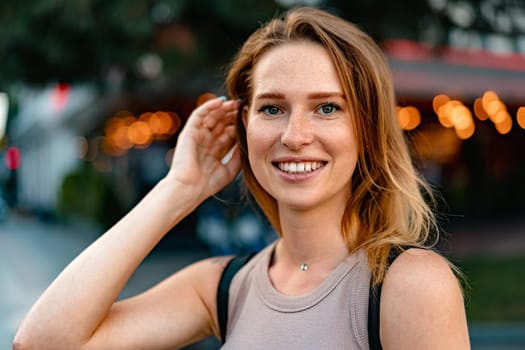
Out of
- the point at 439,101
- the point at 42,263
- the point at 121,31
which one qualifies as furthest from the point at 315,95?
the point at 439,101

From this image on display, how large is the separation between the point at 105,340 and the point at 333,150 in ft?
2.83

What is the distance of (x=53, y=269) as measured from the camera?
11.2 m

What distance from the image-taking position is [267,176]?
193cm

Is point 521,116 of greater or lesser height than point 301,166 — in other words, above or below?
below

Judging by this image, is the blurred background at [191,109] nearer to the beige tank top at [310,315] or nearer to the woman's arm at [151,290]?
the woman's arm at [151,290]

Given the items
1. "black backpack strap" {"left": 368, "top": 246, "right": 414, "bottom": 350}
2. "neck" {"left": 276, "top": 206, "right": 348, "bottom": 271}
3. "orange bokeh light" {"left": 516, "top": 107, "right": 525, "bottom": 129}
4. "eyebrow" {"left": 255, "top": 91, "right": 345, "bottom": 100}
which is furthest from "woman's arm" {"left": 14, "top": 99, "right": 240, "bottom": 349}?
"orange bokeh light" {"left": 516, "top": 107, "right": 525, "bottom": 129}

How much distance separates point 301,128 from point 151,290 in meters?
0.74

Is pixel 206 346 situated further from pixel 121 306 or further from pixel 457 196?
pixel 457 196

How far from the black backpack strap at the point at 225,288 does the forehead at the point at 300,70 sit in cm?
59

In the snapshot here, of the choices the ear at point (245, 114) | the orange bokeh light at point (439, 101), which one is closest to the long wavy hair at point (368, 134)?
the ear at point (245, 114)

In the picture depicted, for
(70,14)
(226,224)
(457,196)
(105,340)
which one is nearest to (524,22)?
(226,224)

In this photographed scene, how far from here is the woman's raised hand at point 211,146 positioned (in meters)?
2.28

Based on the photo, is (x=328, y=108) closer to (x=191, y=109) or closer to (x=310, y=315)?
(x=310, y=315)

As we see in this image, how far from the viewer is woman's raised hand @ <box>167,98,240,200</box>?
7.47ft
